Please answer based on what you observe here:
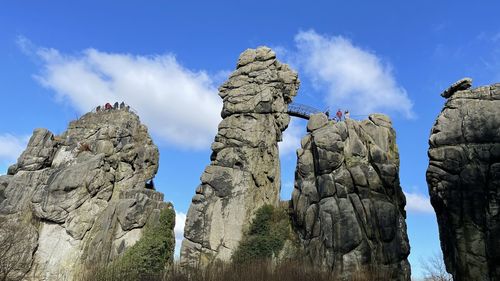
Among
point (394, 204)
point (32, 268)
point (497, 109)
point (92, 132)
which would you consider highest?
point (92, 132)

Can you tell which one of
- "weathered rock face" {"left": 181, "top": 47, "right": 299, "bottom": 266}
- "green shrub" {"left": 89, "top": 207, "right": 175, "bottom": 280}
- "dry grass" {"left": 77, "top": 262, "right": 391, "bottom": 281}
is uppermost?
"weathered rock face" {"left": 181, "top": 47, "right": 299, "bottom": 266}

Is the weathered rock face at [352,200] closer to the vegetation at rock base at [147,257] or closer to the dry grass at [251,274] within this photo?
the dry grass at [251,274]

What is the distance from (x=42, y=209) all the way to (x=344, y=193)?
23116mm

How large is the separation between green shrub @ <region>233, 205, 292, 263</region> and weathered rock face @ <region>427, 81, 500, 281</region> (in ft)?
32.5

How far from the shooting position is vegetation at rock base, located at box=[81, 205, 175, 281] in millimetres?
30497

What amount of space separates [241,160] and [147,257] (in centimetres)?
932

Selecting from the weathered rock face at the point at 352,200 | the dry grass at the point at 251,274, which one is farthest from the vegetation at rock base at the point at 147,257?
the weathered rock face at the point at 352,200

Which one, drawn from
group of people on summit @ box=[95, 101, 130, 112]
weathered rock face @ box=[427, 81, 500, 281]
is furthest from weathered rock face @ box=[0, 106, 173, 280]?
weathered rock face @ box=[427, 81, 500, 281]

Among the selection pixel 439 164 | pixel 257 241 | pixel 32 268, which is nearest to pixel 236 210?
pixel 257 241

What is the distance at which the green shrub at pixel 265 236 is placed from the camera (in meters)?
31.2

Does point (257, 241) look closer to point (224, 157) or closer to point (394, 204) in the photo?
point (224, 157)

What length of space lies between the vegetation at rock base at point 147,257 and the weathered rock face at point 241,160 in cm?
198

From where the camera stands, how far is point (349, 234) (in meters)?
28.0

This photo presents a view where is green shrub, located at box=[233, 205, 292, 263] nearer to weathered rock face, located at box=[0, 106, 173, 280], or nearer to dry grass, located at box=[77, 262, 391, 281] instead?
dry grass, located at box=[77, 262, 391, 281]
